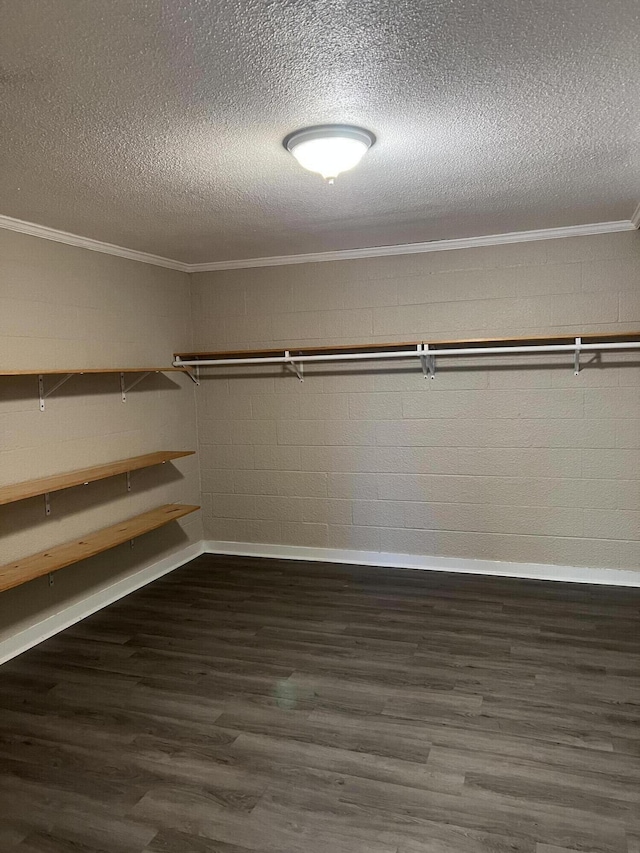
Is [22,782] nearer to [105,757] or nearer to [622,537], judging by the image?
[105,757]

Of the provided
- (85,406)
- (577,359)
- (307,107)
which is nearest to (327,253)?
(577,359)

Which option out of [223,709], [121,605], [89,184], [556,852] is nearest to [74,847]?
[223,709]

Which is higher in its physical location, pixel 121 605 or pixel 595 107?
pixel 595 107

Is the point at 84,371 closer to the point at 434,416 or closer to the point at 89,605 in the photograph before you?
the point at 89,605

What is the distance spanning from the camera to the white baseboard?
11.4ft

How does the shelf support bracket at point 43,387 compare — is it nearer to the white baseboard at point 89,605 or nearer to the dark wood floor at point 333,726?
the white baseboard at point 89,605

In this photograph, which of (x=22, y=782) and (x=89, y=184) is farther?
(x=89, y=184)

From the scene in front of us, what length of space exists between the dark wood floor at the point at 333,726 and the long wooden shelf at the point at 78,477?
2.87 ft

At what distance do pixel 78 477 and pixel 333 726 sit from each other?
6.44 feet

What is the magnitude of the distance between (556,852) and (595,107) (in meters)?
2.36

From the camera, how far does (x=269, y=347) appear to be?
4938mm

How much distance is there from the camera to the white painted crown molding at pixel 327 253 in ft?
12.2

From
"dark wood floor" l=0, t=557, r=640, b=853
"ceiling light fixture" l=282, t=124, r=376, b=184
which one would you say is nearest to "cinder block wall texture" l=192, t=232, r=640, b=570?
"dark wood floor" l=0, t=557, r=640, b=853

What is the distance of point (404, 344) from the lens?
172 inches
